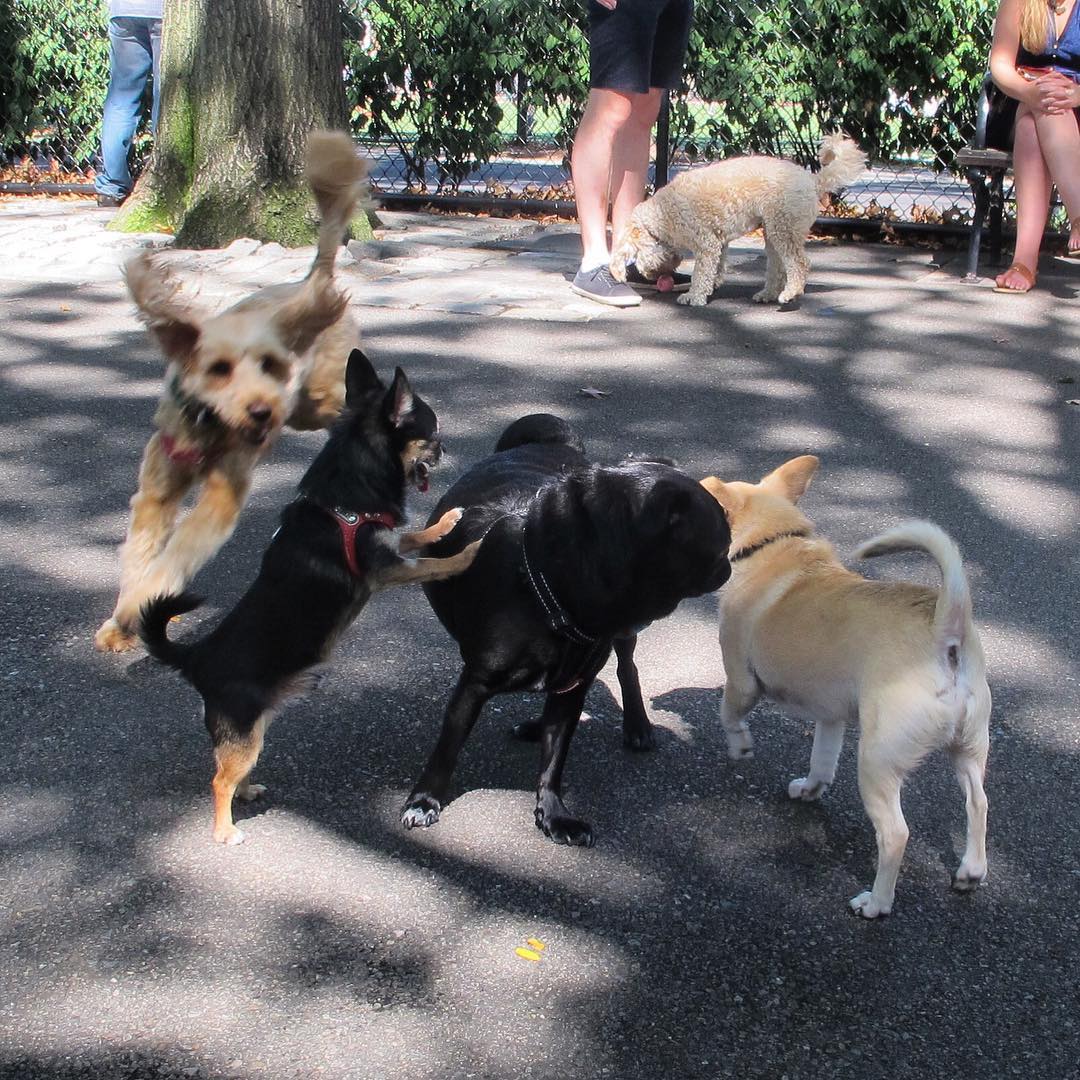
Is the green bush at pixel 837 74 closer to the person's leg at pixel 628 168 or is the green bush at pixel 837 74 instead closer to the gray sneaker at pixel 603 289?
the person's leg at pixel 628 168

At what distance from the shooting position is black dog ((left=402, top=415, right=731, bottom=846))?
2848 mm

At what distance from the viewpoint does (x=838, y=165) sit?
792 centimetres

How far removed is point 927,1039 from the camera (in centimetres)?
245

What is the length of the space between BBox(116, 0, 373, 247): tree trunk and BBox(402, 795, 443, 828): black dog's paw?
6074mm

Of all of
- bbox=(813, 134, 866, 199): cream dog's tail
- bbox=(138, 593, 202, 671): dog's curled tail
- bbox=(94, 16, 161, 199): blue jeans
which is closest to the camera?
bbox=(138, 593, 202, 671): dog's curled tail

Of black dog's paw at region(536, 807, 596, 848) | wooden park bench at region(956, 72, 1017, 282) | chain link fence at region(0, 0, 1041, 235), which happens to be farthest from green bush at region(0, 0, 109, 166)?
black dog's paw at region(536, 807, 596, 848)

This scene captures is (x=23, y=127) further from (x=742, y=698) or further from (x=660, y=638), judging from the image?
(x=742, y=698)

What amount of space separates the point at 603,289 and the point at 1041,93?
271cm

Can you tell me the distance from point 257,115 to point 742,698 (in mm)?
6486

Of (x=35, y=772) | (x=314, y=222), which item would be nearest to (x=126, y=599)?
(x=35, y=772)

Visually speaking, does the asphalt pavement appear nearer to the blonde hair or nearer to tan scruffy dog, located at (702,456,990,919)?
tan scruffy dog, located at (702,456,990,919)

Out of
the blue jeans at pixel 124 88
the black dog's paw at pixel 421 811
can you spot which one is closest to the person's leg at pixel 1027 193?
the black dog's paw at pixel 421 811

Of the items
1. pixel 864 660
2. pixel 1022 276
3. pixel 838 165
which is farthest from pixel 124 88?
pixel 864 660

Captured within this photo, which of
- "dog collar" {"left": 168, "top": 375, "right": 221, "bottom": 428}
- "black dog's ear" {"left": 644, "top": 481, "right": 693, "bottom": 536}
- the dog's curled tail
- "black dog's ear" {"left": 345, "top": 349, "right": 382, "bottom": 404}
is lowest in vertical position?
the dog's curled tail
